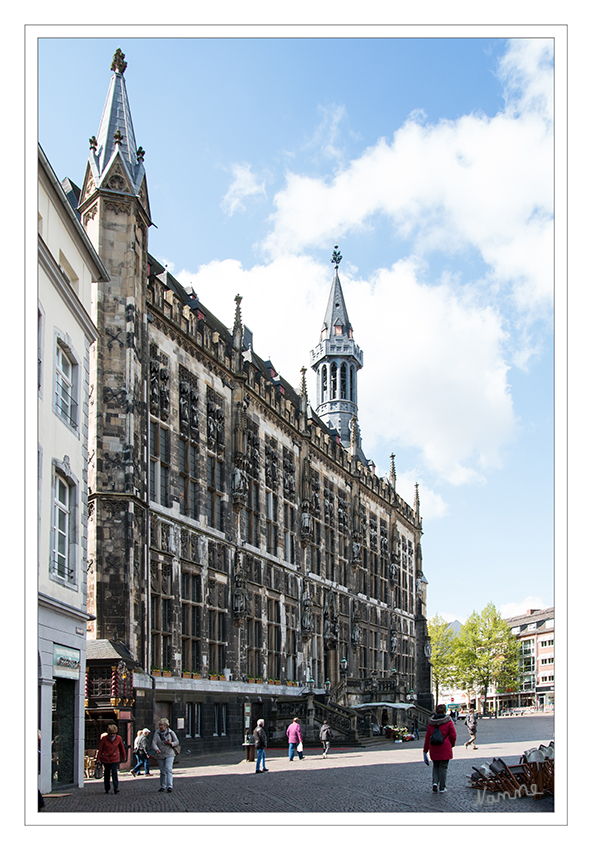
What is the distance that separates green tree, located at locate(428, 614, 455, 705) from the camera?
97188mm

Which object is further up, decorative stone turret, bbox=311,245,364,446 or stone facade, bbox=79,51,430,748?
decorative stone turret, bbox=311,245,364,446

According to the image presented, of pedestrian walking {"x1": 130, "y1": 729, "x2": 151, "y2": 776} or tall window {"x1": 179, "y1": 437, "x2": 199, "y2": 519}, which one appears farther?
tall window {"x1": 179, "y1": 437, "x2": 199, "y2": 519}

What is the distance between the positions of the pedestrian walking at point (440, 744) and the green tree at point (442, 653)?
83.1 m

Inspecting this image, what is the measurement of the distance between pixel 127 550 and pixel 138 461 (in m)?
3.10

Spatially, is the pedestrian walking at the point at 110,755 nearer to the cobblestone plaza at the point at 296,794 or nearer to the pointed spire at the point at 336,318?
the cobblestone plaza at the point at 296,794

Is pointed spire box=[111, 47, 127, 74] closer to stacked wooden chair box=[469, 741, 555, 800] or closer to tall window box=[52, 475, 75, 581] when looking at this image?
tall window box=[52, 475, 75, 581]

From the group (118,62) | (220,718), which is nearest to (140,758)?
(220,718)

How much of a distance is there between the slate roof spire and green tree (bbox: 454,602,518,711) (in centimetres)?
7691

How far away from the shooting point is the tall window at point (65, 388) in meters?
18.0

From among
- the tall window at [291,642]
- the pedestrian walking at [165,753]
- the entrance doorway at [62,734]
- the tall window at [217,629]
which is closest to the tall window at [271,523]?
the tall window at [291,642]

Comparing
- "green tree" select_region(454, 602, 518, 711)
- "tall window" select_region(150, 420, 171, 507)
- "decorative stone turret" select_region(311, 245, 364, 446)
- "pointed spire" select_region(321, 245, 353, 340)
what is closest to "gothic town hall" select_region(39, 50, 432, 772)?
"tall window" select_region(150, 420, 171, 507)
